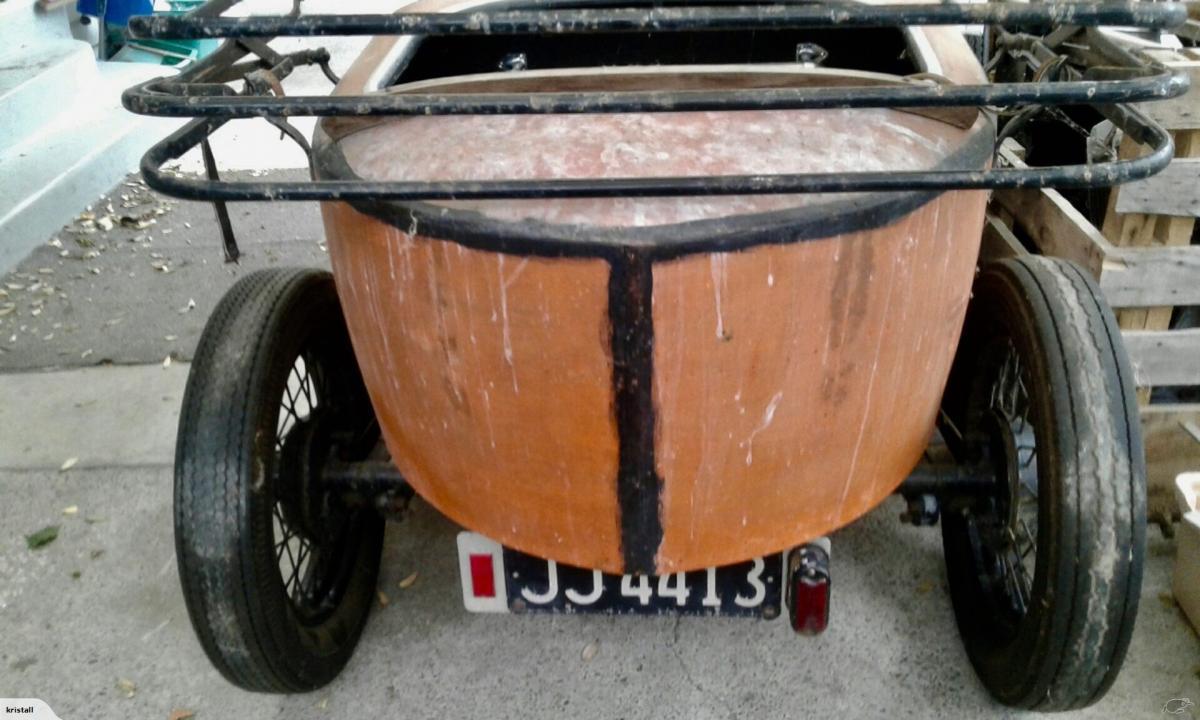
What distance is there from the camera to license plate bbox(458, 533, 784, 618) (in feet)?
5.99

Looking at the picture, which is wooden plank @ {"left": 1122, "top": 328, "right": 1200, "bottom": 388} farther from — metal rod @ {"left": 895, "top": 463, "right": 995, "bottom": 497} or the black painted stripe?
the black painted stripe

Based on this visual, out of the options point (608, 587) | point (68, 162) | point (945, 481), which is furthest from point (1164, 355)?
point (68, 162)

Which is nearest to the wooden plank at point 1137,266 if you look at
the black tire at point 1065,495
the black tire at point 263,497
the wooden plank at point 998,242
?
the wooden plank at point 998,242

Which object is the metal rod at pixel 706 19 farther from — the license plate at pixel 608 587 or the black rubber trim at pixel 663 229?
the license plate at pixel 608 587

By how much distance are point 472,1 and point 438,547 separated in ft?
4.35

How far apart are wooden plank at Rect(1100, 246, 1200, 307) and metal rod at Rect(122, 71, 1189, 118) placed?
1.12m

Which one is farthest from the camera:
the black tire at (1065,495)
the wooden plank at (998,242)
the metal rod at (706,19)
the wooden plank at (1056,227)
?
the wooden plank at (998,242)

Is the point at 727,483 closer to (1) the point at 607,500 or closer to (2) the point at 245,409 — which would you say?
(1) the point at 607,500

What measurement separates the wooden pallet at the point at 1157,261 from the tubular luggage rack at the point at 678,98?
991mm

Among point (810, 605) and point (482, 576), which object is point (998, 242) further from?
point (482, 576)

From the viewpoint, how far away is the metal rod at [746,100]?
1.13m

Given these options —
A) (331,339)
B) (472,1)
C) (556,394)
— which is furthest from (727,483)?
(472,1)

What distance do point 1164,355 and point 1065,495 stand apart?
0.87m

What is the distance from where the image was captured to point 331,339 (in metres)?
2.23
